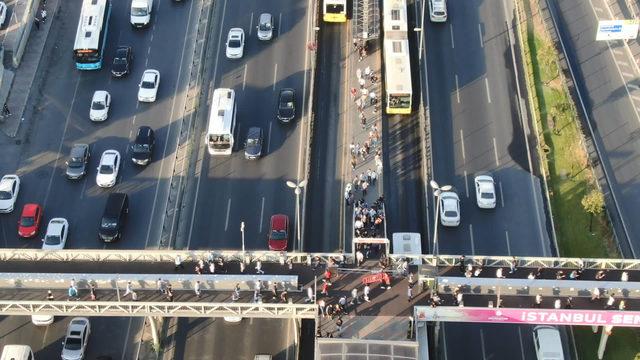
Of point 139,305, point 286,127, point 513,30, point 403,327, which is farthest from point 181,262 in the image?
point 513,30

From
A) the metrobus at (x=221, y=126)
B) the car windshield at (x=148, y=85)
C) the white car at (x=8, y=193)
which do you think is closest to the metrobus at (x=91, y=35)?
the car windshield at (x=148, y=85)

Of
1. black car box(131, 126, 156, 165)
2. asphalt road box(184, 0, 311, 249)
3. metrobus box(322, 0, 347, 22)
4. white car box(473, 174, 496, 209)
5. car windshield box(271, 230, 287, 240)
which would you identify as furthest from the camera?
metrobus box(322, 0, 347, 22)

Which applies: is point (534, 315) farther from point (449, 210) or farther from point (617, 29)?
point (617, 29)

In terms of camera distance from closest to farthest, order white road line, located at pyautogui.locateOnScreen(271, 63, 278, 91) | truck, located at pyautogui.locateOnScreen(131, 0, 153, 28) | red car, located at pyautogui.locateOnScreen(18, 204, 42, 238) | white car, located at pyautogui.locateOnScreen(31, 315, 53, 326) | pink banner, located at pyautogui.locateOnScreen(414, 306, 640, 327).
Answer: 1. pink banner, located at pyautogui.locateOnScreen(414, 306, 640, 327)
2. white car, located at pyautogui.locateOnScreen(31, 315, 53, 326)
3. red car, located at pyautogui.locateOnScreen(18, 204, 42, 238)
4. white road line, located at pyautogui.locateOnScreen(271, 63, 278, 91)
5. truck, located at pyautogui.locateOnScreen(131, 0, 153, 28)

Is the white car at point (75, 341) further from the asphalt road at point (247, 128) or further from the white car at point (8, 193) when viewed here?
the white car at point (8, 193)

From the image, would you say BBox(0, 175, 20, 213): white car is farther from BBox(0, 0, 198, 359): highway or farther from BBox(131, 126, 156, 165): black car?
BBox(131, 126, 156, 165): black car

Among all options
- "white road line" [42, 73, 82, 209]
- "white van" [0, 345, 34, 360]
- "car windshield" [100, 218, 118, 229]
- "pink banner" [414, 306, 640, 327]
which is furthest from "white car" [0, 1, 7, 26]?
"pink banner" [414, 306, 640, 327]

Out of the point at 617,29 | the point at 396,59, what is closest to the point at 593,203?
the point at 617,29
